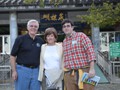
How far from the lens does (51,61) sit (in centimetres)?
525

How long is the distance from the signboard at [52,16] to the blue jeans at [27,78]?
12.1 metres

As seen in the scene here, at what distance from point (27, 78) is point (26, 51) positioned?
0.50 m

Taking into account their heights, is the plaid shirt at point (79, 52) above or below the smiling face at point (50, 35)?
below

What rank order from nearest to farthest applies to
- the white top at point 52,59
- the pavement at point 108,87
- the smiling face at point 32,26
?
the white top at point 52,59 → the smiling face at point 32,26 → the pavement at point 108,87

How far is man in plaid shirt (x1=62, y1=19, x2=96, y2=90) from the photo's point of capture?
5078mm

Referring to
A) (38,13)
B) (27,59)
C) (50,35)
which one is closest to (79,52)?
(50,35)

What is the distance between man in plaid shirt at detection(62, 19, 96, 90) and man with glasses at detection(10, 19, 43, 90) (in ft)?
1.94

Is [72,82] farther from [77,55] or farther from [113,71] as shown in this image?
[113,71]

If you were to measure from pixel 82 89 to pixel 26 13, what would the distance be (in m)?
13.2

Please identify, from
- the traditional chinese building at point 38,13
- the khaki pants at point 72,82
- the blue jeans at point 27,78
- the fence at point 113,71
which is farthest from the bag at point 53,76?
the traditional chinese building at point 38,13

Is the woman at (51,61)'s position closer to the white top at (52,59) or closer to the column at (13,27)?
the white top at (52,59)

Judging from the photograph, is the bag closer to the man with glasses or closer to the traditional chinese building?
the man with glasses

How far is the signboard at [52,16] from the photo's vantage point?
17.5m

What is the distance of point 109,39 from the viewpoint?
19.7 meters
